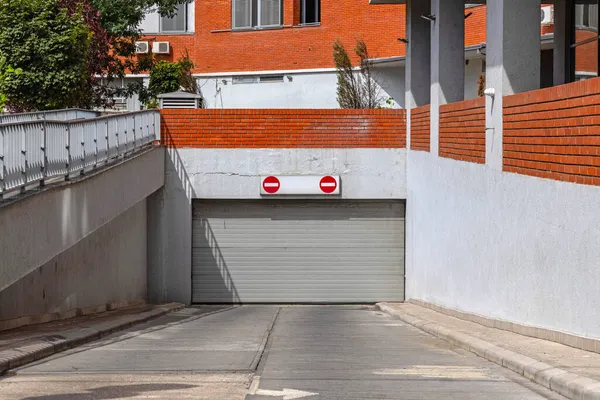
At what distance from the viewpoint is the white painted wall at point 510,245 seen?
37.2 ft

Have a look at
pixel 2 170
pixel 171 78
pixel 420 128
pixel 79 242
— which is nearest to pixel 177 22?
pixel 171 78

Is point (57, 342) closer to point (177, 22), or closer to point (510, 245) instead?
point (510, 245)

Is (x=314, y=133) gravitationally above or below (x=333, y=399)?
above

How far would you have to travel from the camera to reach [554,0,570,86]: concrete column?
2264 centimetres

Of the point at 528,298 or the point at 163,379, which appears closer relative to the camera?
the point at 163,379

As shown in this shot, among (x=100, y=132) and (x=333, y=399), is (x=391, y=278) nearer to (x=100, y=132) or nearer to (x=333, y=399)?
(x=100, y=132)

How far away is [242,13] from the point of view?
39.5 meters

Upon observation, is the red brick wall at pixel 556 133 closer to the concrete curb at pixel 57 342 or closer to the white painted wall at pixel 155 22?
the concrete curb at pixel 57 342

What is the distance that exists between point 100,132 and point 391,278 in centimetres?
1125

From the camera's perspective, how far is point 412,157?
1028 inches

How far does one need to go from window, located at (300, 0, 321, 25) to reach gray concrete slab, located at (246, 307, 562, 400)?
75.9 ft

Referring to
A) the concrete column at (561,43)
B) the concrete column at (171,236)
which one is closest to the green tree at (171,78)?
the concrete column at (171,236)

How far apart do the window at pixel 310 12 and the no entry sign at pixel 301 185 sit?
13.0 m

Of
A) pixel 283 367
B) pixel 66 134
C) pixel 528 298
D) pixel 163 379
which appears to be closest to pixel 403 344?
pixel 528 298
